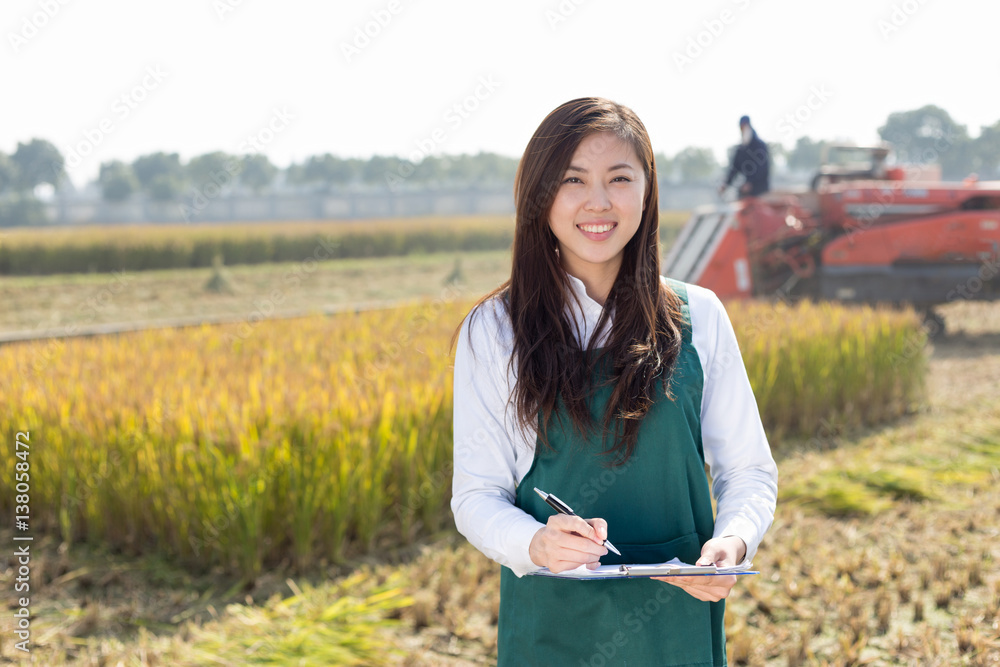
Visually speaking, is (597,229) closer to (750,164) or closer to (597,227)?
(597,227)

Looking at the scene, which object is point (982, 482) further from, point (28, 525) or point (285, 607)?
point (28, 525)

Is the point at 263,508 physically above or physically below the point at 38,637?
above

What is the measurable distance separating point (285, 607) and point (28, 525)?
68.2 inches

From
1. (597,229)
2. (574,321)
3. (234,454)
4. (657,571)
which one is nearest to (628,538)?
(657,571)

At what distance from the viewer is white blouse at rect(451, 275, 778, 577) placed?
1396 millimetres

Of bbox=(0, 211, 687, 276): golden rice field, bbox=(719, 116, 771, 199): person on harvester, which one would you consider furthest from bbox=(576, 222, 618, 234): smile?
bbox=(0, 211, 687, 276): golden rice field

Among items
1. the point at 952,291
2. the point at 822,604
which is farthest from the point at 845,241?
the point at 822,604

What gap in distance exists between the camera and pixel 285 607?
3070 millimetres

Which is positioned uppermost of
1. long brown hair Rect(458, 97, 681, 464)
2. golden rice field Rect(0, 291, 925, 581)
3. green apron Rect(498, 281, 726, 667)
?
long brown hair Rect(458, 97, 681, 464)

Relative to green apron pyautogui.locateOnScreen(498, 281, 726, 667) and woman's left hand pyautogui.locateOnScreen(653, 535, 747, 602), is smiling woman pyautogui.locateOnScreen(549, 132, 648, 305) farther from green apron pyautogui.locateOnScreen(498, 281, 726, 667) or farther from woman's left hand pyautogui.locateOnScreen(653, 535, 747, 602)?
woman's left hand pyautogui.locateOnScreen(653, 535, 747, 602)

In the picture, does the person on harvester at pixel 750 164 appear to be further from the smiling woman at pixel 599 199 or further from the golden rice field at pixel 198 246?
the smiling woman at pixel 599 199

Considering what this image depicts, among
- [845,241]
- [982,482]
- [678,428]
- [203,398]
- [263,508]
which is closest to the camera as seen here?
[678,428]

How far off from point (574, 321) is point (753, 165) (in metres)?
8.08

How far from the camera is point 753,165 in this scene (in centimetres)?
891
